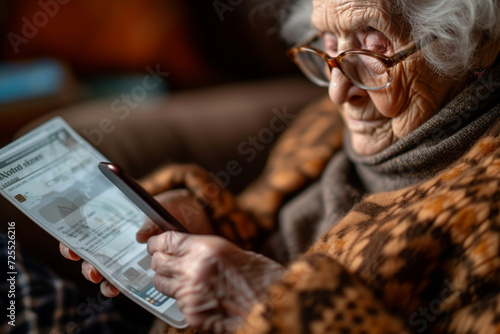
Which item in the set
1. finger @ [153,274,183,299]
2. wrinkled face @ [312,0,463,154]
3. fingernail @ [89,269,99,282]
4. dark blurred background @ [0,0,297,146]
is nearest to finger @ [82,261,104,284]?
fingernail @ [89,269,99,282]

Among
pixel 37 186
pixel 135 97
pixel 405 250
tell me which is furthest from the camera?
pixel 135 97

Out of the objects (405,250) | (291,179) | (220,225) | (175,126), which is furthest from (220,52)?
(405,250)

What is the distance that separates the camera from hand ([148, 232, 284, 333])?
57cm

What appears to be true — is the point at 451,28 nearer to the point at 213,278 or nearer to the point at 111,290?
the point at 213,278

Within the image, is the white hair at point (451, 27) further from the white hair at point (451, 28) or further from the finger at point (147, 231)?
the finger at point (147, 231)

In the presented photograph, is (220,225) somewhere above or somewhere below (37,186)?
below

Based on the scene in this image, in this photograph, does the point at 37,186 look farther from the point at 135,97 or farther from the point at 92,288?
the point at 135,97

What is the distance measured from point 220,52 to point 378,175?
3.63 feet

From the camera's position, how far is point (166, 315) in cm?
67

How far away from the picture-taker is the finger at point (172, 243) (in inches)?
24.0

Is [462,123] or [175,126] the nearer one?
[462,123]

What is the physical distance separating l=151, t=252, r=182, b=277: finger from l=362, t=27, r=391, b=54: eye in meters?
0.49

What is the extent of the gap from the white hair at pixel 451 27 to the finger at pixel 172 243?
50 cm

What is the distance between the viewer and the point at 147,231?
70cm
